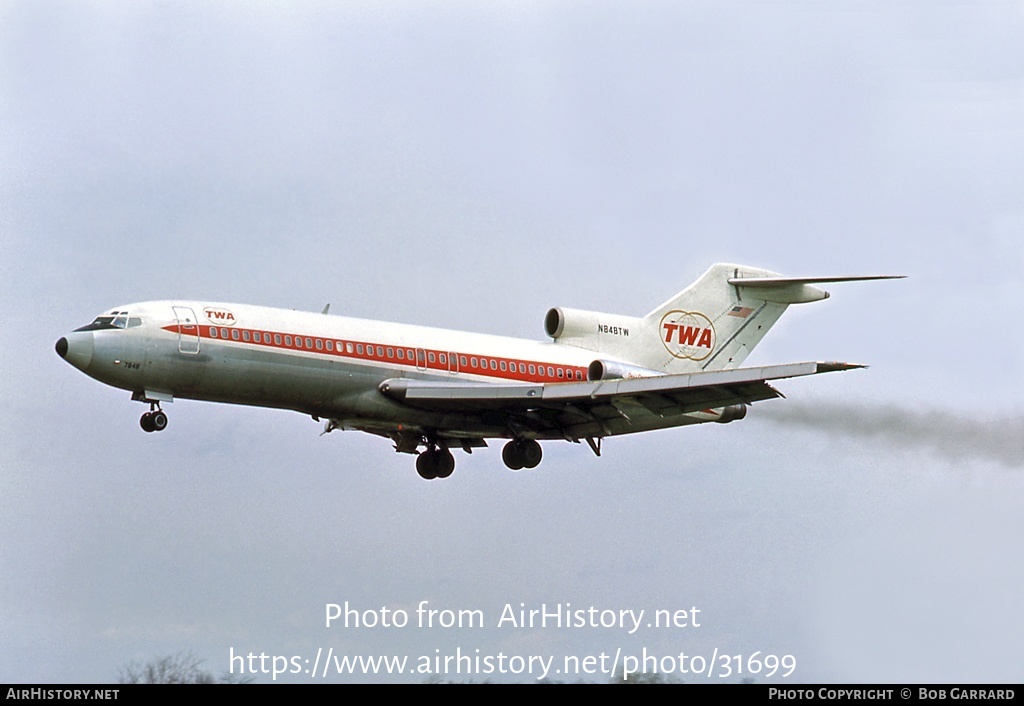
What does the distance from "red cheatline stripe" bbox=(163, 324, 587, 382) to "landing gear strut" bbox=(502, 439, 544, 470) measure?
62.3 inches

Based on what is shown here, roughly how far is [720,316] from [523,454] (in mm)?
7457

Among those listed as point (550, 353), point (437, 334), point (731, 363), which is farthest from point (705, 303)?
point (437, 334)

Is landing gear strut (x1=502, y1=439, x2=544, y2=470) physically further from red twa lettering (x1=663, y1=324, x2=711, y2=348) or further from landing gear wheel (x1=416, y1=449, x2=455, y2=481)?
red twa lettering (x1=663, y1=324, x2=711, y2=348)

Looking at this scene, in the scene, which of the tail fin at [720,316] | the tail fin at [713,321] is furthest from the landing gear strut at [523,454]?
the tail fin at [720,316]

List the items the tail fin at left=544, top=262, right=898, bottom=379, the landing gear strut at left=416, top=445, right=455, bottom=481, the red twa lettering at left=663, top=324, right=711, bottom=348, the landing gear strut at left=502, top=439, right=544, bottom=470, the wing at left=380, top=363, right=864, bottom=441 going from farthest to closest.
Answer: the red twa lettering at left=663, top=324, right=711, bottom=348 < the tail fin at left=544, top=262, right=898, bottom=379 < the landing gear strut at left=416, top=445, right=455, bottom=481 < the landing gear strut at left=502, top=439, right=544, bottom=470 < the wing at left=380, top=363, right=864, bottom=441

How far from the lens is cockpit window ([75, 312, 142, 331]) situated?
39.5 metres

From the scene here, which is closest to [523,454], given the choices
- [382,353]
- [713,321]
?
[382,353]

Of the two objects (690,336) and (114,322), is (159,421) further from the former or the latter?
(690,336)

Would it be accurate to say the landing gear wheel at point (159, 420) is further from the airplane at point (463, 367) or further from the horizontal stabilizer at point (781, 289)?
the horizontal stabilizer at point (781, 289)

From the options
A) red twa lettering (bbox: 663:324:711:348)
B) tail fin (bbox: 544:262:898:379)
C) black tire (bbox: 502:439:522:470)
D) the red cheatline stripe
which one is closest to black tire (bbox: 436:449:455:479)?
black tire (bbox: 502:439:522:470)

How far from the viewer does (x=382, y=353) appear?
4253 cm

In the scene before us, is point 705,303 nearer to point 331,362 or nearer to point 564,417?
point 564,417

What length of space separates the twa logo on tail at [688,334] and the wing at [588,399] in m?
3.60
